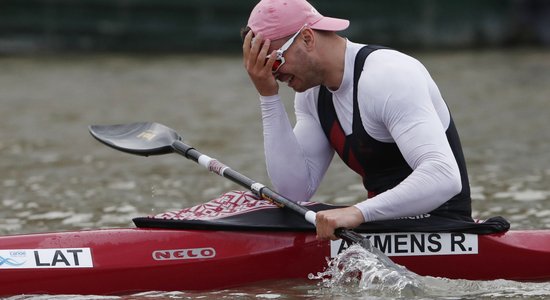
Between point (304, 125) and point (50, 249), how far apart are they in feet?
4.37

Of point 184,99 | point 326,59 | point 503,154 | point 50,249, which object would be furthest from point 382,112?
point 184,99

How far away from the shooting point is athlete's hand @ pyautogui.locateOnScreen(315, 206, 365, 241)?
197 inches

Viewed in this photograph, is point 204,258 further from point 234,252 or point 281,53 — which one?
point 281,53

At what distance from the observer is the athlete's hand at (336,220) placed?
5008mm

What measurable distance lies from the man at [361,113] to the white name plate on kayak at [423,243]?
0.36ft

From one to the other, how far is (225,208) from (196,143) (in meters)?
5.62

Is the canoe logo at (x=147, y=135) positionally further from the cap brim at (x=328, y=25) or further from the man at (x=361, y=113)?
the cap brim at (x=328, y=25)

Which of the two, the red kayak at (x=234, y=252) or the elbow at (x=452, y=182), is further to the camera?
the red kayak at (x=234, y=252)

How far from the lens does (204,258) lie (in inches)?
213

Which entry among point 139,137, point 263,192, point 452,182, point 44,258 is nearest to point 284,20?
point 263,192

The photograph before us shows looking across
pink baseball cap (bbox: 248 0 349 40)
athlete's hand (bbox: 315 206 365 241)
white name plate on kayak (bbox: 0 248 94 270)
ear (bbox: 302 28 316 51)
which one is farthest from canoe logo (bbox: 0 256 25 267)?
ear (bbox: 302 28 316 51)

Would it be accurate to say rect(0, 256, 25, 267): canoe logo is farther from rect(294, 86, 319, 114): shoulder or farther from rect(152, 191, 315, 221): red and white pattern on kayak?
rect(294, 86, 319, 114): shoulder

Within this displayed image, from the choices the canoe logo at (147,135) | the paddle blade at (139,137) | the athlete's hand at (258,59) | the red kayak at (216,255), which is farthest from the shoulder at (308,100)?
the canoe logo at (147,135)

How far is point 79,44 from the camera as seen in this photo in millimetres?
19328
